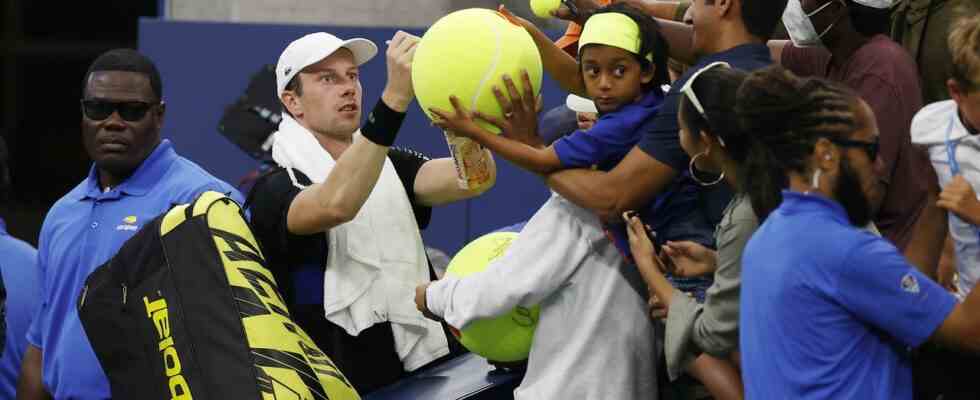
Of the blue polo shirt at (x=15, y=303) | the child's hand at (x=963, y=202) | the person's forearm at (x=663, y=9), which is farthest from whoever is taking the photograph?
the blue polo shirt at (x=15, y=303)

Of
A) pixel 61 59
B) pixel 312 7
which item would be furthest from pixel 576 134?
pixel 61 59

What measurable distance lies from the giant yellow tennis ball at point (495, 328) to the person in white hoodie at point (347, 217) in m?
0.17

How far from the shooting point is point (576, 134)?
142 inches

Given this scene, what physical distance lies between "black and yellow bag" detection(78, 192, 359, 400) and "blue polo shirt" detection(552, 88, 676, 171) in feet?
2.87

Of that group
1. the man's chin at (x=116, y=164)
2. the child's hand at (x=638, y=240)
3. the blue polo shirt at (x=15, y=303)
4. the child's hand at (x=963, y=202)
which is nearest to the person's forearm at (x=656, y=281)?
the child's hand at (x=638, y=240)

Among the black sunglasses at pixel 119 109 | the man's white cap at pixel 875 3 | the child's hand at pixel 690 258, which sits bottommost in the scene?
the black sunglasses at pixel 119 109

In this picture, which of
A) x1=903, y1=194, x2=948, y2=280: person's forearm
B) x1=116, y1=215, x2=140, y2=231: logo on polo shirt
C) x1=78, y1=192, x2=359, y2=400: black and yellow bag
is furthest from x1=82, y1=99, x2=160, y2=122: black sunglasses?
x1=903, y1=194, x2=948, y2=280: person's forearm

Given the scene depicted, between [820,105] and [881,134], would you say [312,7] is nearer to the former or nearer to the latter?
[881,134]

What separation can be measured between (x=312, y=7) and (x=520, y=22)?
13.8 feet

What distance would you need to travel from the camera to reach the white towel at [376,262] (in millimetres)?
4156

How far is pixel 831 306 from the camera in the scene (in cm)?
275

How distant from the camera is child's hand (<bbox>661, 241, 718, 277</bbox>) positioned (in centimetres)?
341

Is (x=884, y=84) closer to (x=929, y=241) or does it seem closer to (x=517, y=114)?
(x=929, y=241)

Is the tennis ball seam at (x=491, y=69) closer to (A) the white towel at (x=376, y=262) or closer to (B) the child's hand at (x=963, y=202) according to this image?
(A) the white towel at (x=376, y=262)
